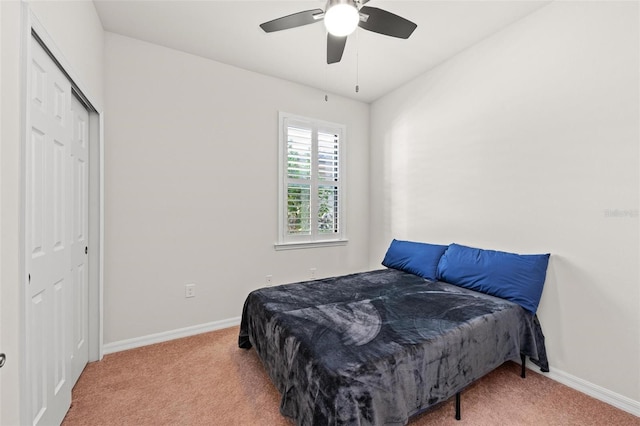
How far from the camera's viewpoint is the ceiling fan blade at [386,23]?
1.66 meters

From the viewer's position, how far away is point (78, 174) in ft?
6.44

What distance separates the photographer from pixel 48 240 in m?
1.45

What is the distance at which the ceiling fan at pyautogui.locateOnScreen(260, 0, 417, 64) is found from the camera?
147 cm

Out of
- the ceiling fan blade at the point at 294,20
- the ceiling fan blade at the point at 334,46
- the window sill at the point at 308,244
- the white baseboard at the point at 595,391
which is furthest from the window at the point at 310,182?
the white baseboard at the point at 595,391

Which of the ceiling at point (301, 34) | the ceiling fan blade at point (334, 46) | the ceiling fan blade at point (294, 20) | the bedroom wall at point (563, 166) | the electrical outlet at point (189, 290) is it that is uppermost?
the ceiling at point (301, 34)

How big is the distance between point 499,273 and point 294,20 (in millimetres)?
2421

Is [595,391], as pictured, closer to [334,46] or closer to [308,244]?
[308,244]

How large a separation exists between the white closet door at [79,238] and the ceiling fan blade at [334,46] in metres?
1.83

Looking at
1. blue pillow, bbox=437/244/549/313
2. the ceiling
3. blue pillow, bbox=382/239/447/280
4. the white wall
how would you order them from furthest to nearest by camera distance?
1. blue pillow, bbox=382/239/447/280
2. the ceiling
3. blue pillow, bbox=437/244/549/313
4. the white wall

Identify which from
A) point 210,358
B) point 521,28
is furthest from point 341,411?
point 521,28

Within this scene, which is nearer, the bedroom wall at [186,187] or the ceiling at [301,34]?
the ceiling at [301,34]

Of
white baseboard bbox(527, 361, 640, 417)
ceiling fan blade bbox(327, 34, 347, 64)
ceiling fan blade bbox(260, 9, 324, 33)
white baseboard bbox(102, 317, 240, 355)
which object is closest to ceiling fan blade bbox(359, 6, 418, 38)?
ceiling fan blade bbox(327, 34, 347, 64)

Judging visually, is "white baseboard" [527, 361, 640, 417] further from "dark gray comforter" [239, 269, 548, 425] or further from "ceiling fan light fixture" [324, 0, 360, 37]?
"ceiling fan light fixture" [324, 0, 360, 37]

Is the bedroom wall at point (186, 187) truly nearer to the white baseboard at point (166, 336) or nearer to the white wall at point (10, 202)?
the white baseboard at point (166, 336)
